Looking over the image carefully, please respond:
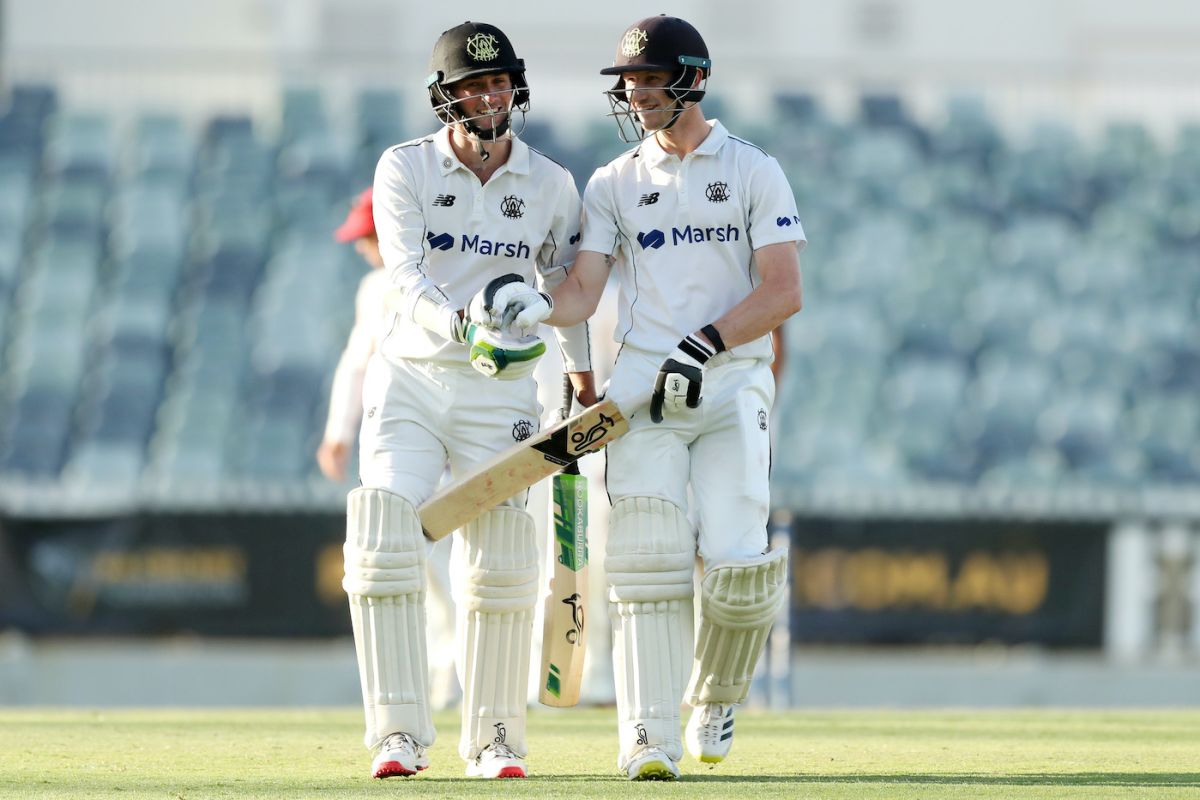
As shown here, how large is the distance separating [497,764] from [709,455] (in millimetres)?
856

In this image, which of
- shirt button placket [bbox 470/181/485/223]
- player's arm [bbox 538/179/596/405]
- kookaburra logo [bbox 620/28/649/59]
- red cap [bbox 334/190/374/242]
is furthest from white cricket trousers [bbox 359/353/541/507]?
red cap [bbox 334/190/374/242]

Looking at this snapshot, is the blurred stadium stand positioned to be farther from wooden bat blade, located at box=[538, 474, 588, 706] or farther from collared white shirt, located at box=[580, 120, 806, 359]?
collared white shirt, located at box=[580, 120, 806, 359]

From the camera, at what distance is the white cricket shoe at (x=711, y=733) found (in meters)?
4.72

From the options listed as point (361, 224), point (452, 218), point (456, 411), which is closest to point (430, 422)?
point (456, 411)

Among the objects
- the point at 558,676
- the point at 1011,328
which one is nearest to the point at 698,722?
the point at 558,676

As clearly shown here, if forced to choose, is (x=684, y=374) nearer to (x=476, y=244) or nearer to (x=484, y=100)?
(x=476, y=244)

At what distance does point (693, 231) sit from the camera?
464 cm

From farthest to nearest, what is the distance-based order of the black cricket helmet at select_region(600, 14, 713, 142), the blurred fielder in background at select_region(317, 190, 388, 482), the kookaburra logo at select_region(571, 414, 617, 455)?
the blurred fielder in background at select_region(317, 190, 388, 482) < the black cricket helmet at select_region(600, 14, 713, 142) < the kookaburra logo at select_region(571, 414, 617, 455)

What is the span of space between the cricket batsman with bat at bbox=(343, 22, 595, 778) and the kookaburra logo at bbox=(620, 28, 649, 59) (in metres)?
0.26

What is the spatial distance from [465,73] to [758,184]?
726 mm

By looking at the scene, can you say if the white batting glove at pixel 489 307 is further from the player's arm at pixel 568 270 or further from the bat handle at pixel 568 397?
the bat handle at pixel 568 397

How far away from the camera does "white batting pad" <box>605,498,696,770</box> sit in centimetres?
443

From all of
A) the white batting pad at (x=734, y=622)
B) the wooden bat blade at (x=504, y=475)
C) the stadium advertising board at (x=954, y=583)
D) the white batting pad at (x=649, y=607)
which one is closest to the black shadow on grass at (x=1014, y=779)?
the white batting pad at (x=649, y=607)

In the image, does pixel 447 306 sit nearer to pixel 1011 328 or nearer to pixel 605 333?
pixel 605 333
